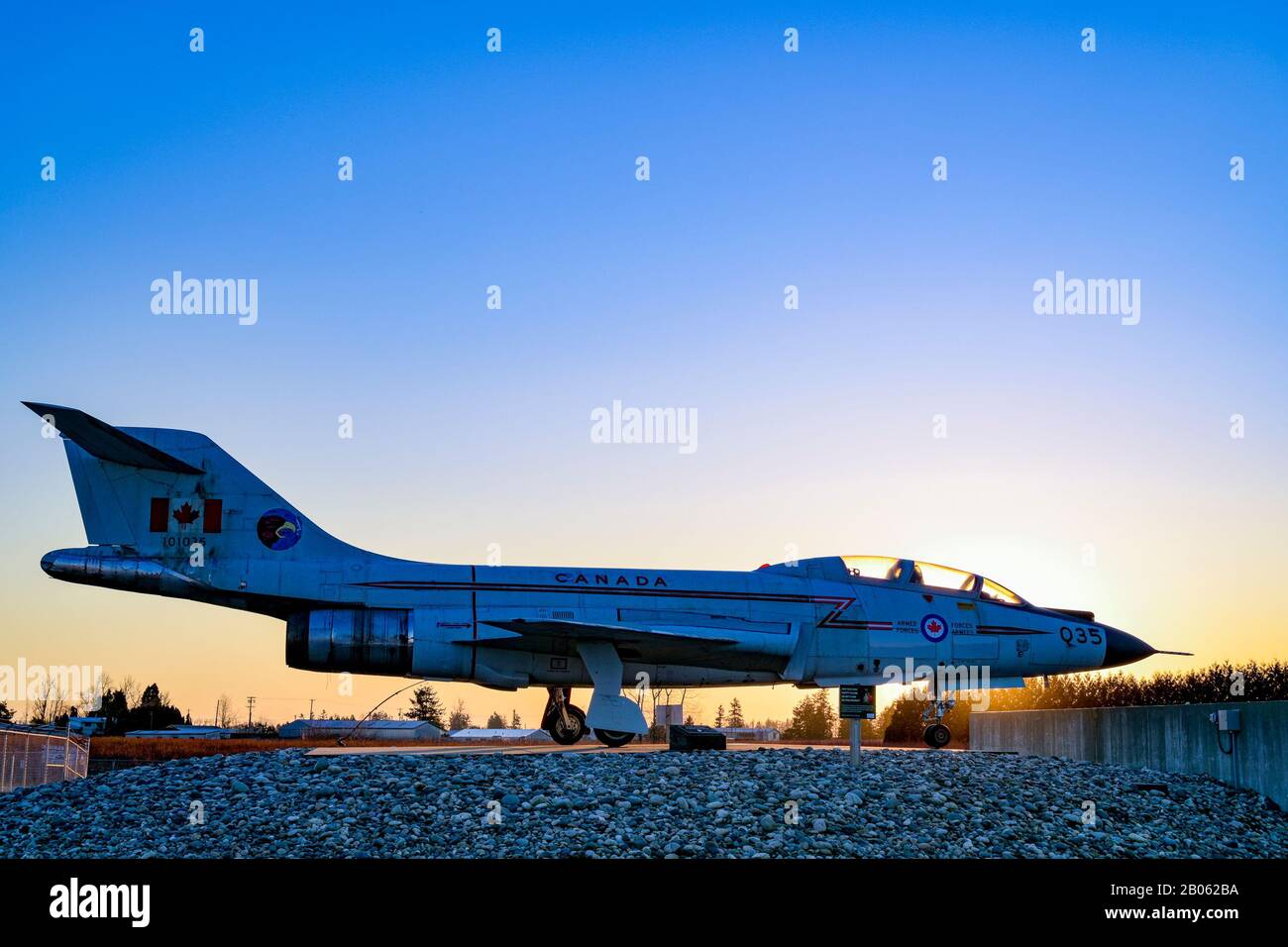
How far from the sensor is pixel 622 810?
1298cm

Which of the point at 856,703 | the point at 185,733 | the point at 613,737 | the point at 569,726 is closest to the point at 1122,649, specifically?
the point at 856,703

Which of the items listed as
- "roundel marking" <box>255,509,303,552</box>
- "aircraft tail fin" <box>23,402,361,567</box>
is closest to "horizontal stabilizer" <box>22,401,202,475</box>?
"aircraft tail fin" <box>23,402,361,567</box>

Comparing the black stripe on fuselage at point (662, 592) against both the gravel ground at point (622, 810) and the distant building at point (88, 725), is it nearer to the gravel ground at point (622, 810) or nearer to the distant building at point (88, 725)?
the gravel ground at point (622, 810)

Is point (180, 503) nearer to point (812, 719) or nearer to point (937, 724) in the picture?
point (937, 724)

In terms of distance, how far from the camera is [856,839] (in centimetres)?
1244

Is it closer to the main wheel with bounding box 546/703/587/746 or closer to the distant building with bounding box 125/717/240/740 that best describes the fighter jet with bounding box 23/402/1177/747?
the main wheel with bounding box 546/703/587/746

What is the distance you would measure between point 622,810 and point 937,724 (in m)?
7.83

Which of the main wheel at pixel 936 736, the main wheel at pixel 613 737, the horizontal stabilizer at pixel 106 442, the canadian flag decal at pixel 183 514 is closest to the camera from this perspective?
the horizontal stabilizer at pixel 106 442

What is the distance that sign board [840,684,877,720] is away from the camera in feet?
56.6

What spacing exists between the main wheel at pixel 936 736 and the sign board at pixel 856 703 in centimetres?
149

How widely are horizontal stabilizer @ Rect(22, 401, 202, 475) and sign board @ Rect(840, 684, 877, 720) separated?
424 inches

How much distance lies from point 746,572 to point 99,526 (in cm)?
1037

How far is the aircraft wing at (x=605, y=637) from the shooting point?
17484 millimetres

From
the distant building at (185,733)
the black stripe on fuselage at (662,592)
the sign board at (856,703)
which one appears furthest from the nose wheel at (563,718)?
the distant building at (185,733)
